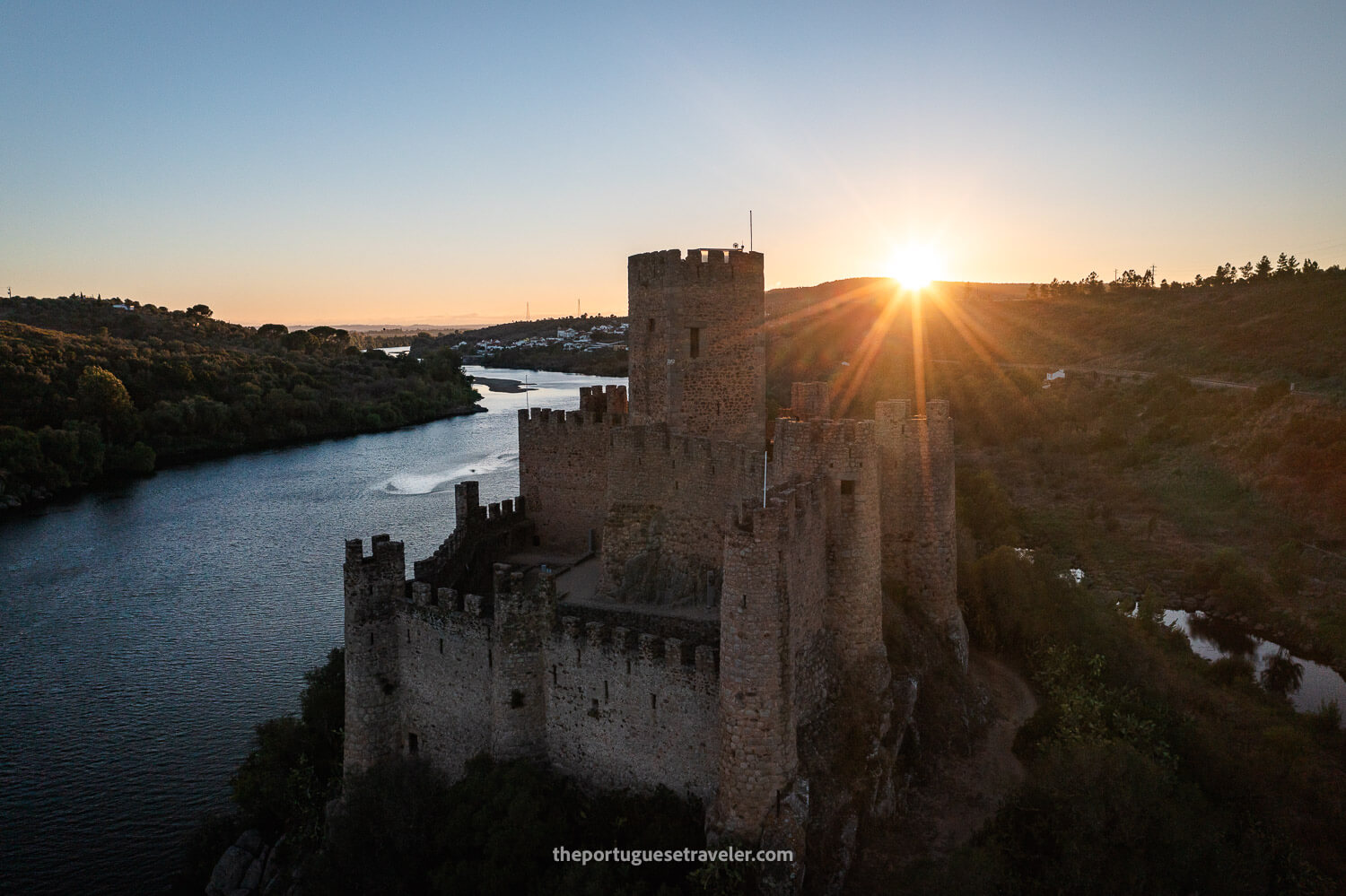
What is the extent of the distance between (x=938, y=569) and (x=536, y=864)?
9.36 m

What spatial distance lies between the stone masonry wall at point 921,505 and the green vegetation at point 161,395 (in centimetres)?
5214

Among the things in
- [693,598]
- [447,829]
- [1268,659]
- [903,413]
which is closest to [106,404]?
[447,829]

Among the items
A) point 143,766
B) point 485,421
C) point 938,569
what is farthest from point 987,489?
point 485,421

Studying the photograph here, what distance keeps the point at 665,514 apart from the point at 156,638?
78.1ft

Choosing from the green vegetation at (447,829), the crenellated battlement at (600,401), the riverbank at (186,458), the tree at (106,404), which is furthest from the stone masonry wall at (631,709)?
the tree at (106,404)

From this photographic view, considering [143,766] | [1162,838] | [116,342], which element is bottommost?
[143,766]

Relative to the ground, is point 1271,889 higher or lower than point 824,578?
lower

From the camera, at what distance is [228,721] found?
2600 centimetres

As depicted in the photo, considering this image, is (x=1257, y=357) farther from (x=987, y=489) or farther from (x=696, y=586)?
(x=696, y=586)

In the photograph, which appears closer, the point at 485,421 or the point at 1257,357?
the point at 1257,357

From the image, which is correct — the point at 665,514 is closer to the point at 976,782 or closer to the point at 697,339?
the point at 697,339

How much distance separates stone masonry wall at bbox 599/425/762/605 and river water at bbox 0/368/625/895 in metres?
13.1

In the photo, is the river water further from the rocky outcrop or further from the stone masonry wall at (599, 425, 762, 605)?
the stone masonry wall at (599, 425, 762, 605)

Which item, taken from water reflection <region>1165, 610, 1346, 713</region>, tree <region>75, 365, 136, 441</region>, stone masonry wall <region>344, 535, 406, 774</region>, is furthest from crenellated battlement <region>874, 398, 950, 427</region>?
tree <region>75, 365, 136, 441</region>
